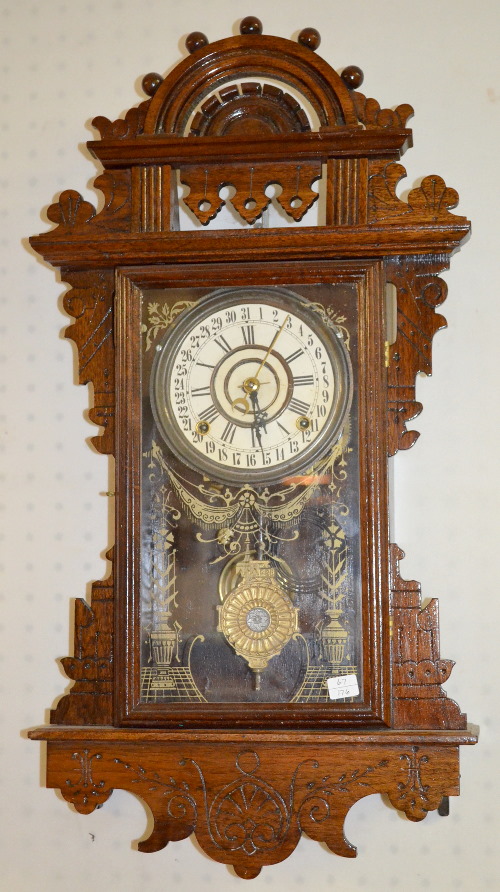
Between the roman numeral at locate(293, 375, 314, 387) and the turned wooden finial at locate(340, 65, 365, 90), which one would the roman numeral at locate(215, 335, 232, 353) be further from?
the turned wooden finial at locate(340, 65, 365, 90)

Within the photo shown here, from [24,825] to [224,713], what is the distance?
524 mm

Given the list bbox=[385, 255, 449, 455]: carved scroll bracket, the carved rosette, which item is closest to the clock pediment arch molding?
bbox=[385, 255, 449, 455]: carved scroll bracket

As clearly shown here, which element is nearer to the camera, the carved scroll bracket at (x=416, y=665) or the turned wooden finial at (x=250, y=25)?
the carved scroll bracket at (x=416, y=665)

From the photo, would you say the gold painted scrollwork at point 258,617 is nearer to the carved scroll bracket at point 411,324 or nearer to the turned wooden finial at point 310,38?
the carved scroll bracket at point 411,324

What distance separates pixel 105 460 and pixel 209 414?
13.5 inches

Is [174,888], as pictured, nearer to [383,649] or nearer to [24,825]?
[24,825]

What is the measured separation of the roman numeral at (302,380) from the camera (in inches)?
72.3

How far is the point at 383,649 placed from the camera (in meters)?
1.78

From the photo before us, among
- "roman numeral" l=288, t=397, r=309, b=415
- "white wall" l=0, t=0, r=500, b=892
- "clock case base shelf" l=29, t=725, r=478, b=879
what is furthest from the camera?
"white wall" l=0, t=0, r=500, b=892

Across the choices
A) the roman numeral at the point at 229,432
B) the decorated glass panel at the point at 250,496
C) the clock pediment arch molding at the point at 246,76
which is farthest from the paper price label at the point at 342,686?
the clock pediment arch molding at the point at 246,76

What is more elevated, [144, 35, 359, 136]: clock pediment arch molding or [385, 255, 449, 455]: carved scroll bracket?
Answer: [144, 35, 359, 136]: clock pediment arch molding

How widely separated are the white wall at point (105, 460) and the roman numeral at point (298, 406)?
0.28 m

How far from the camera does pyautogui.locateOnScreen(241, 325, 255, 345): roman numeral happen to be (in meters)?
1.86

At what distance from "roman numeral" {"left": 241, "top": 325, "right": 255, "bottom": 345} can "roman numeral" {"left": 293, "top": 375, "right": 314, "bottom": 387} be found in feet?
0.31
